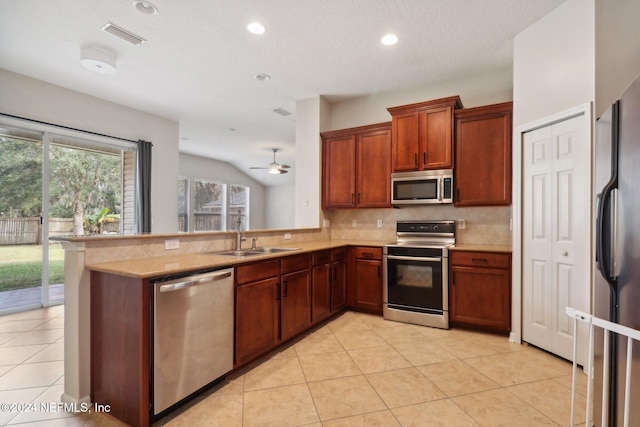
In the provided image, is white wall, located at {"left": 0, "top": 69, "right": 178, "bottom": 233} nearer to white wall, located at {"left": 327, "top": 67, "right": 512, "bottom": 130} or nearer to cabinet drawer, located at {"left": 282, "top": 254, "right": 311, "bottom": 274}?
white wall, located at {"left": 327, "top": 67, "right": 512, "bottom": 130}

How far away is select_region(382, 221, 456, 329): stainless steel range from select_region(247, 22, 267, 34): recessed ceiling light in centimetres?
264

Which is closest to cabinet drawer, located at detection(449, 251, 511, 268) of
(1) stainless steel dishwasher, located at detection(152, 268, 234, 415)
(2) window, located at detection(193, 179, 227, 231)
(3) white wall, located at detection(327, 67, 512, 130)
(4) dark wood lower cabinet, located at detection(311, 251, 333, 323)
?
(4) dark wood lower cabinet, located at detection(311, 251, 333, 323)

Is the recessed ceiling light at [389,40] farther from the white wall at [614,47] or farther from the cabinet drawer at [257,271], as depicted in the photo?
the cabinet drawer at [257,271]

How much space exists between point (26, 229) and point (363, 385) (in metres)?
4.63

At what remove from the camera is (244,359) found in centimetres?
234

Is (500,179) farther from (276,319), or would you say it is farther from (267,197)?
(267,197)

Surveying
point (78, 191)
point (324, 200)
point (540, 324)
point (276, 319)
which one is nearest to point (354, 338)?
point (276, 319)

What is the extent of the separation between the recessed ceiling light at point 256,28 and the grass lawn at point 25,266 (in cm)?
356

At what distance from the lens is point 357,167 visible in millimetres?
4188

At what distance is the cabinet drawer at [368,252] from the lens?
12.2 feet

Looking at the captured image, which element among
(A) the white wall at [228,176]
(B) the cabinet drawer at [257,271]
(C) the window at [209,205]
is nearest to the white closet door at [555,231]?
(B) the cabinet drawer at [257,271]

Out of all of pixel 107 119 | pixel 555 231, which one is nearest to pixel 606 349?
pixel 555 231

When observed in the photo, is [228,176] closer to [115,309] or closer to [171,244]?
[171,244]

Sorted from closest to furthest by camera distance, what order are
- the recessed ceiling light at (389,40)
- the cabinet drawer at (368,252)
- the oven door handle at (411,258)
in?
1. the recessed ceiling light at (389,40)
2. the oven door handle at (411,258)
3. the cabinet drawer at (368,252)
